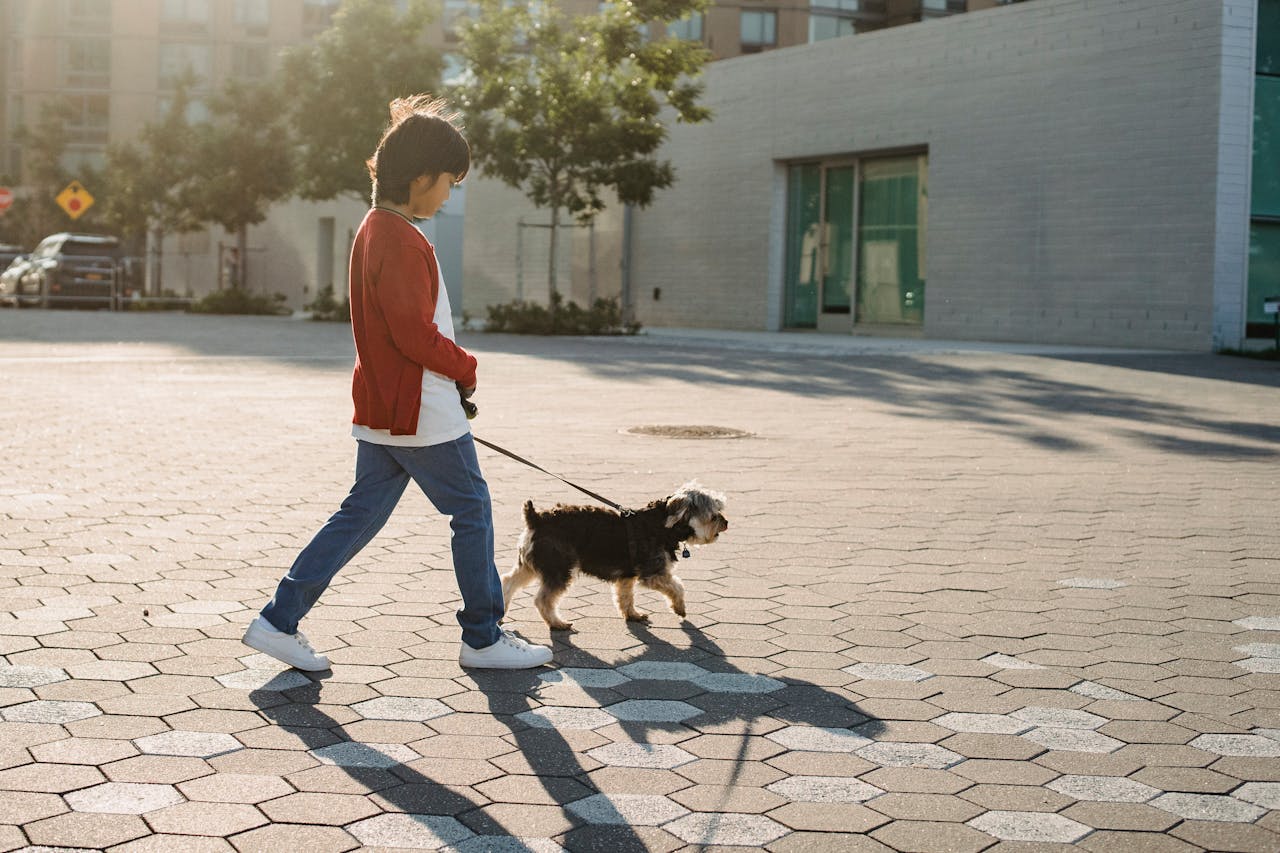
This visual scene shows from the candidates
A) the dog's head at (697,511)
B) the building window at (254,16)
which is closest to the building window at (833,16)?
the building window at (254,16)

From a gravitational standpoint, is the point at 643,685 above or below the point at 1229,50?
below

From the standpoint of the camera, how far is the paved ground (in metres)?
3.41

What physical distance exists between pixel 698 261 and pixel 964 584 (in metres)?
26.5

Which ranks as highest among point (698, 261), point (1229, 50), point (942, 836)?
point (1229, 50)

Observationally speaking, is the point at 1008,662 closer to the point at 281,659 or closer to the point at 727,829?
the point at 727,829

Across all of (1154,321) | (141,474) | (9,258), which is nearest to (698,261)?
(1154,321)

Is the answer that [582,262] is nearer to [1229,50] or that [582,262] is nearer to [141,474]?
[1229,50]

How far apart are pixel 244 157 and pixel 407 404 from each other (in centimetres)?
3837

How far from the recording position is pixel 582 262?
36.6m

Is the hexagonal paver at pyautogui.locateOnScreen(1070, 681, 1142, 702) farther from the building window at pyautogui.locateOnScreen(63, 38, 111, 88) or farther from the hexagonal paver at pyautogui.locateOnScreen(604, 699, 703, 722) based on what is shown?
the building window at pyautogui.locateOnScreen(63, 38, 111, 88)

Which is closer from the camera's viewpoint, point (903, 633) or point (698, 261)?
point (903, 633)

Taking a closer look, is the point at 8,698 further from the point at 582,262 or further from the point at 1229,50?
the point at 582,262

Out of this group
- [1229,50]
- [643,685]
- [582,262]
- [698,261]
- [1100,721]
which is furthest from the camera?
[582,262]

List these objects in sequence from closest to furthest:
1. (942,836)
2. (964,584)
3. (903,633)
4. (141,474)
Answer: (942,836) < (903,633) < (964,584) < (141,474)
